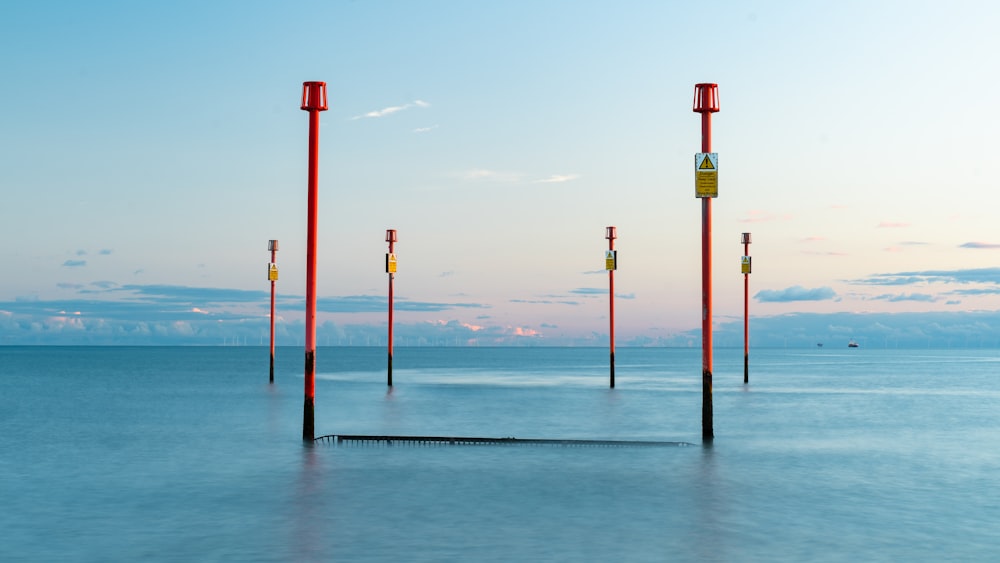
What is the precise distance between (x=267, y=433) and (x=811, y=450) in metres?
16.2

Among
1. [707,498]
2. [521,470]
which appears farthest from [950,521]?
[521,470]

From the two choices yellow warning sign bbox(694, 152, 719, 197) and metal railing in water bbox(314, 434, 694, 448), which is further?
metal railing in water bbox(314, 434, 694, 448)

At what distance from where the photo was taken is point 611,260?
50062 mm

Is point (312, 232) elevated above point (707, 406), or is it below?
above

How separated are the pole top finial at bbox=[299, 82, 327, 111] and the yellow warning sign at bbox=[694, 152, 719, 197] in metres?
9.01

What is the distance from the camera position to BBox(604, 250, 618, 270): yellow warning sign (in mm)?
49875

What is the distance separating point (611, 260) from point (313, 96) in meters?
27.1

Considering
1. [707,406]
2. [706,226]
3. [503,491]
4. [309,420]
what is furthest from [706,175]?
[309,420]

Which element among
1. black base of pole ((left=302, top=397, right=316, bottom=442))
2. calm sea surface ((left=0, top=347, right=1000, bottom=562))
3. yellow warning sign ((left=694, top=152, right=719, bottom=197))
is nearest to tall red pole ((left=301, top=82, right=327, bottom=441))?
black base of pole ((left=302, top=397, right=316, bottom=442))

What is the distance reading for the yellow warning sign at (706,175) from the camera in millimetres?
23953

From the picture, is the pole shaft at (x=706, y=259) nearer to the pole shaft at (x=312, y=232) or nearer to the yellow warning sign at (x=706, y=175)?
the yellow warning sign at (x=706, y=175)

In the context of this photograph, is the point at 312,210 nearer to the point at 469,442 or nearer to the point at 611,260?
the point at 469,442

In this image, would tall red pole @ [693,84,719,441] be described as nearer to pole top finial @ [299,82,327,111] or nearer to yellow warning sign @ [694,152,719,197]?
yellow warning sign @ [694,152,719,197]

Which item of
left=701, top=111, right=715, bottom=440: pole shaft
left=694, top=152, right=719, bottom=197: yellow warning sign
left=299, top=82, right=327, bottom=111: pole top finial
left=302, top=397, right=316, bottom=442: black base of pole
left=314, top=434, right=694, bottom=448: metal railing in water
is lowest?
left=314, top=434, right=694, bottom=448: metal railing in water
